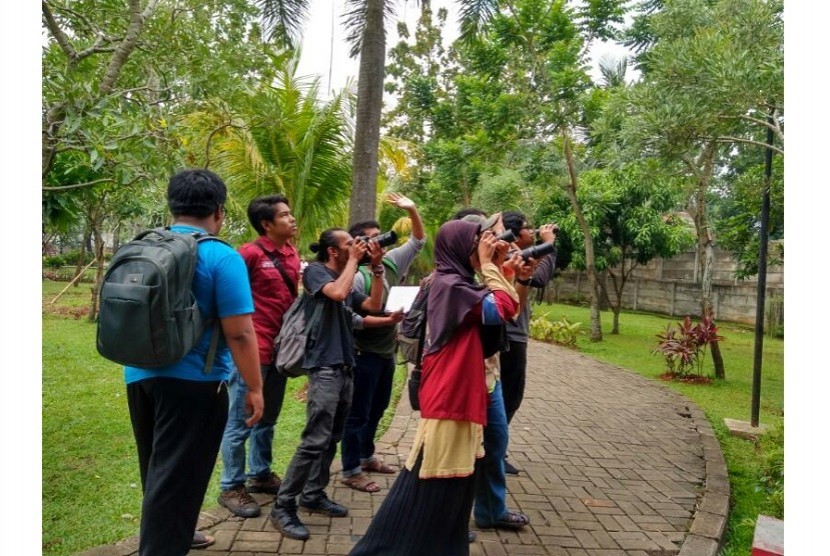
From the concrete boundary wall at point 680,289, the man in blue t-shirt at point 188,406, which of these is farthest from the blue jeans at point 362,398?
the concrete boundary wall at point 680,289

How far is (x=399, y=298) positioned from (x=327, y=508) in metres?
1.39

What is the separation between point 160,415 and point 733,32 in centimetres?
619

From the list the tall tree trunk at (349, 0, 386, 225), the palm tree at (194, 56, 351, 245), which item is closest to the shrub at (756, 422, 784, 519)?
the tall tree trunk at (349, 0, 386, 225)

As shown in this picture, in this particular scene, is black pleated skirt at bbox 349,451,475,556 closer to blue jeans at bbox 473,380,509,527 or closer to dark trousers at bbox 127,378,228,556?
blue jeans at bbox 473,380,509,527

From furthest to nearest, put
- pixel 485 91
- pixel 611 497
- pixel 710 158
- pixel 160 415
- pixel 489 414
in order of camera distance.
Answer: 1. pixel 485 91
2. pixel 710 158
3. pixel 611 497
4. pixel 489 414
5. pixel 160 415

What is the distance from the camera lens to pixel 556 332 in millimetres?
13805

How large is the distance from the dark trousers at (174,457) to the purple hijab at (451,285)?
104cm

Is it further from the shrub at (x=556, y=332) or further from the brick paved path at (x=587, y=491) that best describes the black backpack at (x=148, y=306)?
the shrub at (x=556, y=332)

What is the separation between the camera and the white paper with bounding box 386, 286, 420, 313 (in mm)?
4168

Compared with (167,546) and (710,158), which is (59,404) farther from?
(710,158)

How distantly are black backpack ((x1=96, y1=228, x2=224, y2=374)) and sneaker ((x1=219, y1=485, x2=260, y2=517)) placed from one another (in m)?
1.67

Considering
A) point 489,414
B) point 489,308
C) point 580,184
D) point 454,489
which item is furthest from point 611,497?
point 580,184

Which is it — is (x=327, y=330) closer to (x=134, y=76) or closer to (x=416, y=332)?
(x=416, y=332)

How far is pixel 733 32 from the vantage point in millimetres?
6113
